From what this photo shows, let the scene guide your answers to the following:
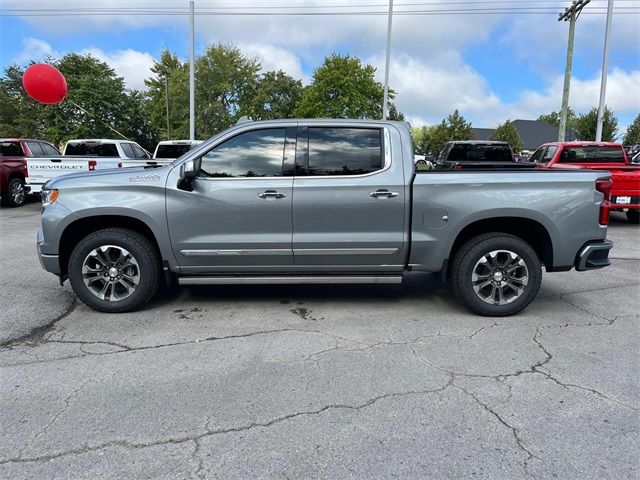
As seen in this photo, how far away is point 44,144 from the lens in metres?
15.3

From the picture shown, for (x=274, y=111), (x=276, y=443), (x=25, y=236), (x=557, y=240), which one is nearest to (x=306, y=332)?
(x=276, y=443)

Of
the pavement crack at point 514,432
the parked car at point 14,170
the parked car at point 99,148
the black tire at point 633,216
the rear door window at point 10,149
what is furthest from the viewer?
the parked car at point 99,148

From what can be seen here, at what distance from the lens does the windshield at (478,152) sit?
13508mm

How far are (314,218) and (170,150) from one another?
39.8ft

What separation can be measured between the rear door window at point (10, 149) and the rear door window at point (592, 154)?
15081 mm

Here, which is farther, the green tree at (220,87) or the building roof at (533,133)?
the building roof at (533,133)

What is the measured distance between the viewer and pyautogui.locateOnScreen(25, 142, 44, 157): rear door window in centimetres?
1443

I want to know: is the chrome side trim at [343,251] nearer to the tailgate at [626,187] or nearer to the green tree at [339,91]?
the tailgate at [626,187]

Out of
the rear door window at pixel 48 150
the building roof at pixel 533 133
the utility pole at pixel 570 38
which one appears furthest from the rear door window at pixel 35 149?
the building roof at pixel 533 133

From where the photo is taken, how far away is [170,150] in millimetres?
15469

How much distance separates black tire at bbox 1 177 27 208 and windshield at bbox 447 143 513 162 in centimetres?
1266

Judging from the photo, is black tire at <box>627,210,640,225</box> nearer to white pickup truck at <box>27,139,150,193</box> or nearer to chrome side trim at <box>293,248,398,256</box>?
chrome side trim at <box>293,248,398,256</box>

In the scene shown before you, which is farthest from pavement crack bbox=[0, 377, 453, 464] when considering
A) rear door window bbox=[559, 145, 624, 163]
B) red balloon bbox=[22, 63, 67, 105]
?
red balloon bbox=[22, 63, 67, 105]

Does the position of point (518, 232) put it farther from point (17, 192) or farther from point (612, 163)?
point (17, 192)
